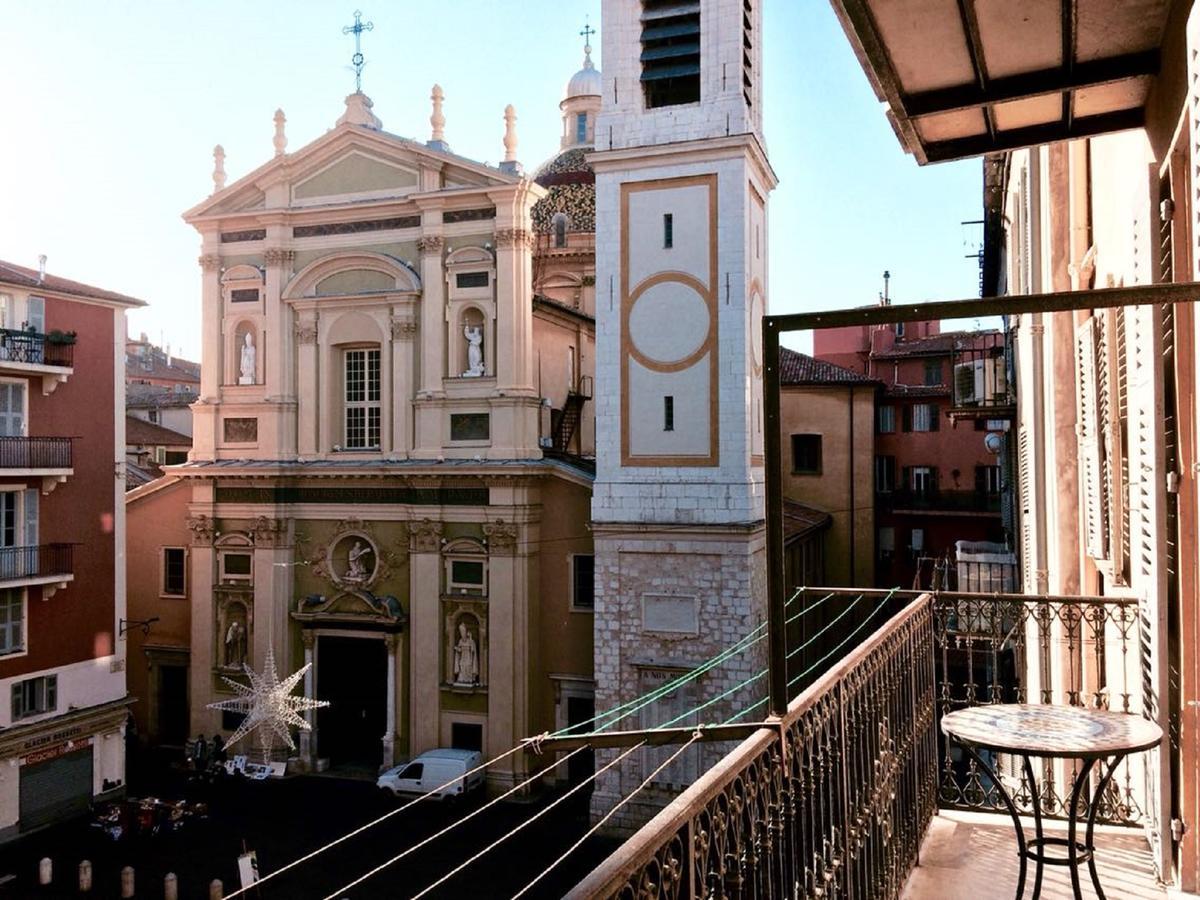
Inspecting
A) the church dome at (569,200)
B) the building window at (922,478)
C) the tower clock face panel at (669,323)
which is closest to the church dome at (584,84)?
the church dome at (569,200)

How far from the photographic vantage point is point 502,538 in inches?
811

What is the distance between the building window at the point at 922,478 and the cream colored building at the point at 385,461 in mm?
13981

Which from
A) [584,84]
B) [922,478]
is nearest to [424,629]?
[922,478]

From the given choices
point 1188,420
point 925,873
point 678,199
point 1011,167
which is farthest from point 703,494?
point 1188,420

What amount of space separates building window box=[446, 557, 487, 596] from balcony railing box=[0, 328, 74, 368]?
340 inches

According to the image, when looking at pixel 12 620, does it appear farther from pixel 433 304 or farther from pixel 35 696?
pixel 433 304

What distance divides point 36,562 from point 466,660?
8446mm

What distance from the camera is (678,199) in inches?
722

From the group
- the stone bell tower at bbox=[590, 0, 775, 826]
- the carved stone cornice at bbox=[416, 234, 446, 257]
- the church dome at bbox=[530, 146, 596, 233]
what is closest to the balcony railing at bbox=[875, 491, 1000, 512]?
the church dome at bbox=[530, 146, 596, 233]

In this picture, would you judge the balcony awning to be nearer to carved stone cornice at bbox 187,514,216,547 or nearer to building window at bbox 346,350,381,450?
building window at bbox 346,350,381,450

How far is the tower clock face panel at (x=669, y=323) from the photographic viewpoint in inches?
713

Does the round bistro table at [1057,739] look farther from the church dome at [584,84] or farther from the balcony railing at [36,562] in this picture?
the church dome at [584,84]

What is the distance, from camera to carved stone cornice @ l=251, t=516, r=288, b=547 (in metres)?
22.2

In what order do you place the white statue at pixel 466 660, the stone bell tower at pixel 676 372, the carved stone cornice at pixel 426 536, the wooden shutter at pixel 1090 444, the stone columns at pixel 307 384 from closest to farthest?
1. the wooden shutter at pixel 1090 444
2. the stone bell tower at pixel 676 372
3. the white statue at pixel 466 660
4. the carved stone cornice at pixel 426 536
5. the stone columns at pixel 307 384
